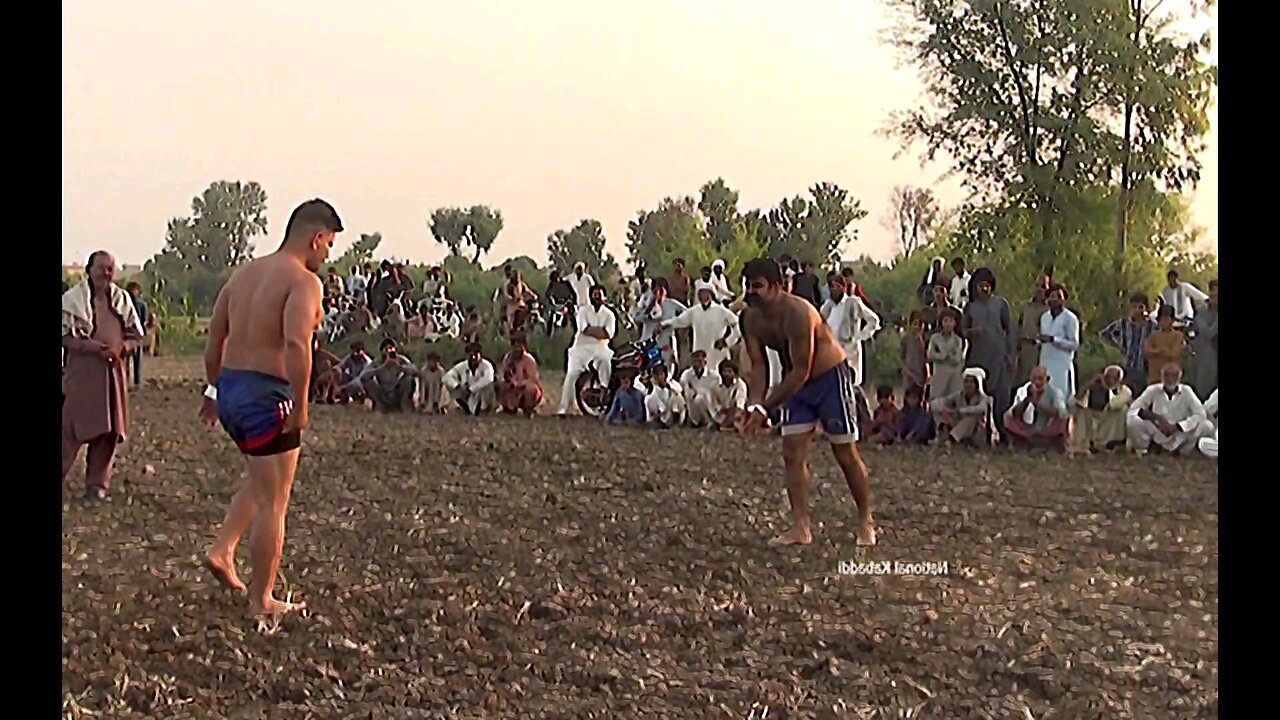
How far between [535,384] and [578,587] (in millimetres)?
6389

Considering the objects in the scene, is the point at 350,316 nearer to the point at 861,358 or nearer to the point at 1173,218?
the point at 861,358

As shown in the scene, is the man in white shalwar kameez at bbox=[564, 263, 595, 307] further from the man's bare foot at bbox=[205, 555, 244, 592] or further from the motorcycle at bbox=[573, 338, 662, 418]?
the man's bare foot at bbox=[205, 555, 244, 592]

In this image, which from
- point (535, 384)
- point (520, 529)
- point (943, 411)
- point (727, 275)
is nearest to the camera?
point (520, 529)

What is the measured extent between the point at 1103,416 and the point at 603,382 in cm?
409

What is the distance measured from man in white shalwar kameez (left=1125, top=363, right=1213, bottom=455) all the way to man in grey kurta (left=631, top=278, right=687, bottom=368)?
3.65 m

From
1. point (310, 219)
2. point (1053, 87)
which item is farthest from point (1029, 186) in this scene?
point (310, 219)

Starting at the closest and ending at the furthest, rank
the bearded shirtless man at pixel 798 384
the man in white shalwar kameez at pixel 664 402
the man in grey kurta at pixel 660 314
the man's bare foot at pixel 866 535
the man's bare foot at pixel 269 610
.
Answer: the man's bare foot at pixel 269 610 < the bearded shirtless man at pixel 798 384 < the man's bare foot at pixel 866 535 < the man in white shalwar kameez at pixel 664 402 < the man in grey kurta at pixel 660 314

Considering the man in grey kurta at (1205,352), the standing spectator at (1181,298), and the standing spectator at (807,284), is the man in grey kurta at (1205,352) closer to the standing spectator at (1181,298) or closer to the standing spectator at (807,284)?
the standing spectator at (1181,298)

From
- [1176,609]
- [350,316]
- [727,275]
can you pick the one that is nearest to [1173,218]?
[727,275]

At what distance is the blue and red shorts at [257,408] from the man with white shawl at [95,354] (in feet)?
7.85

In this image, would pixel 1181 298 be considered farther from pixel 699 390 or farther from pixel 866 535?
pixel 866 535

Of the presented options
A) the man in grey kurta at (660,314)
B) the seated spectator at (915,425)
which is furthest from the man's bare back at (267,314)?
the man in grey kurta at (660,314)

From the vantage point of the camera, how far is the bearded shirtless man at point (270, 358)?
4.58 metres

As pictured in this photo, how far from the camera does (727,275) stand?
41.2 feet
